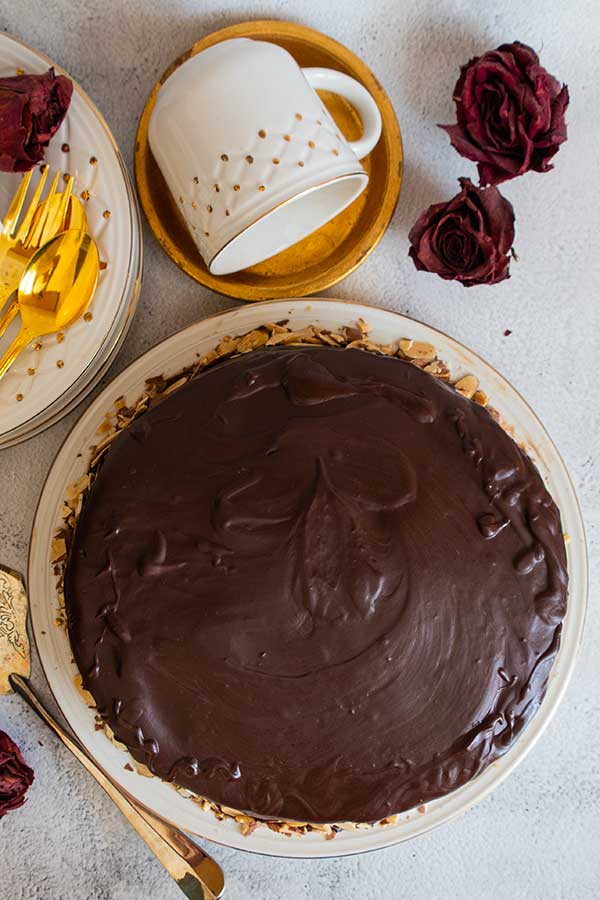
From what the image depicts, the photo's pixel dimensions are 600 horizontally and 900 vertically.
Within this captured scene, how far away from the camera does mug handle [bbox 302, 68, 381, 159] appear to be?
1093 mm

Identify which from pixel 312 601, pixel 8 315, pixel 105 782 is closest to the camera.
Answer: pixel 312 601

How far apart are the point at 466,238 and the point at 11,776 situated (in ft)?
3.43

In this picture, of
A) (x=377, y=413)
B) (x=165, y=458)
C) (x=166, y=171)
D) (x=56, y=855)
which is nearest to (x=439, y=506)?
(x=377, y=413)

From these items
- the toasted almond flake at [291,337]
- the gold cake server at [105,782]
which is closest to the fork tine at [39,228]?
the toasted almond flake at [291,337]

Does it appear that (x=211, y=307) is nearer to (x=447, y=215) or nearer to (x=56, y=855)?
(x=447, y=215)

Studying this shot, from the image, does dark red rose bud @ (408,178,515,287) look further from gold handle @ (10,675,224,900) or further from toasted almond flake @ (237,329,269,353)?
gold handle @ (10,675,224,900)

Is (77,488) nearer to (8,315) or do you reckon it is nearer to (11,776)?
(8,315)

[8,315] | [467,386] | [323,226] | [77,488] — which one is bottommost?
[467,386]

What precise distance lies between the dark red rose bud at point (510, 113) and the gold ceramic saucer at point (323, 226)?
117 millimetres

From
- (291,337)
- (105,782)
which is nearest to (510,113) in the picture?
(291,337)

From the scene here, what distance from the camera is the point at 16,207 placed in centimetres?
111

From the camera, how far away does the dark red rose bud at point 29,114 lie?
3.36 feet

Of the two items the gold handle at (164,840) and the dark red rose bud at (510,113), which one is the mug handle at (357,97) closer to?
the dark red rose bud at (510,113)

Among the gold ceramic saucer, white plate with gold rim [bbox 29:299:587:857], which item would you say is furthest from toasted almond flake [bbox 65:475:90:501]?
the gold ceramic saucer
